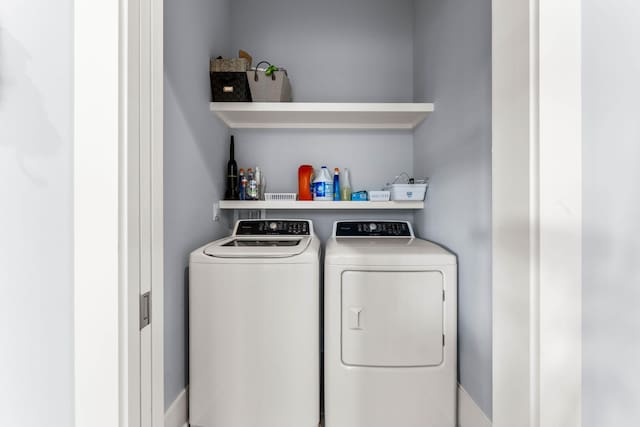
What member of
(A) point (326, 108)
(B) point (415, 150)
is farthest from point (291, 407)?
(B) point (415, 150)

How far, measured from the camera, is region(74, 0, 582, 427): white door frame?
1.78 ft

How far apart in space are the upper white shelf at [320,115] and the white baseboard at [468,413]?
1591 mm

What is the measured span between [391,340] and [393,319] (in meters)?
0.10

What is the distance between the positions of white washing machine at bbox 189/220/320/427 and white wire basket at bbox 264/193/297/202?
759 millimetres

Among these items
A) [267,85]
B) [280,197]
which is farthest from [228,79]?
[280,197]

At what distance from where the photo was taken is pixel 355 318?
1585 mm

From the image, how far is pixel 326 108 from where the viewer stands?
2006 mm

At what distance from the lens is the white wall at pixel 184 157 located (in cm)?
147

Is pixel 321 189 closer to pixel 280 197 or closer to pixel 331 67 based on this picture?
pixel 280 197

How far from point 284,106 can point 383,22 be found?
1166 mm
